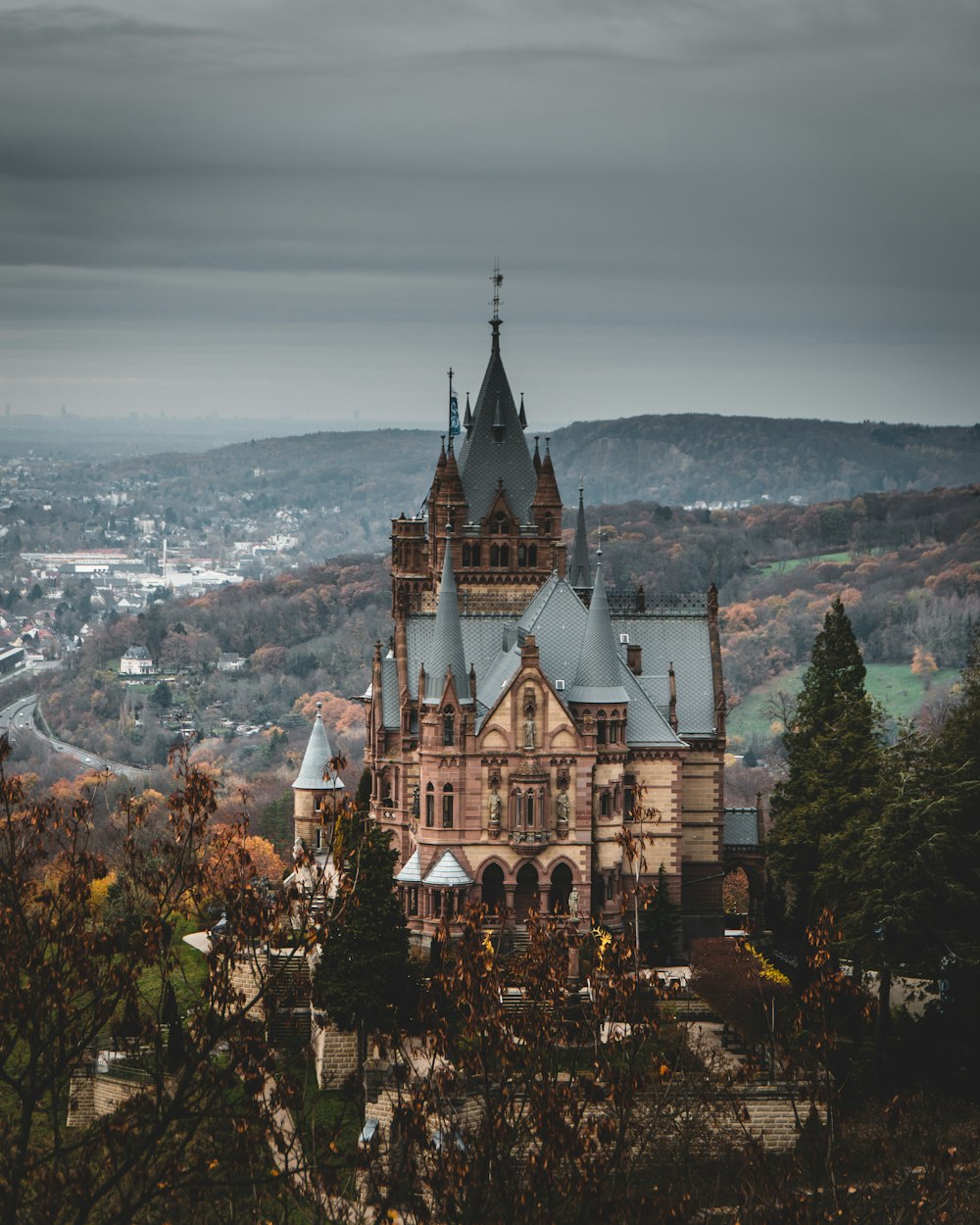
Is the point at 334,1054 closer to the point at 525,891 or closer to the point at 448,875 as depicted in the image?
the point at 448,875

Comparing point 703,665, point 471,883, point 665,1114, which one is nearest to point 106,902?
point 471,883

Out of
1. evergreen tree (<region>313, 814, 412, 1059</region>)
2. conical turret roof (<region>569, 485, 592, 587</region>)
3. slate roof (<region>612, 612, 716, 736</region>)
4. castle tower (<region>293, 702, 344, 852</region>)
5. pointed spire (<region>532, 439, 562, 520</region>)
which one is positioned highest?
pointed spire (<region>532, 439, 562, 520</region>)

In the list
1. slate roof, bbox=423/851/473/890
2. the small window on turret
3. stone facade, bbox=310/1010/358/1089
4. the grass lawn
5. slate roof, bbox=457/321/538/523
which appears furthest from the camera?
the grass lawn

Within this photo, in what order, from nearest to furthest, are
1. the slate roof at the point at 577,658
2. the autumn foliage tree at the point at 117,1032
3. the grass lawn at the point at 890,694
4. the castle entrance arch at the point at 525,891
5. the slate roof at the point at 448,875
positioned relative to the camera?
1. the autumn foliage tree at the point at 117,1032
2. the slate roof at the point at 448,875
3. the castle entrance arch at the point at 525,891
4. the slate roof at the point at 577,658
5. the grass lawn at the point at 890,694

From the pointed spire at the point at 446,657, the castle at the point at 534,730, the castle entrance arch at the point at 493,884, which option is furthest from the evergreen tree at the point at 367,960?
the pointed spire at the point at 446,657

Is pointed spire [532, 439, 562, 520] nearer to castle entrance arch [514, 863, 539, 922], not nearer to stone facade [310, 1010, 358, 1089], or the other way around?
castle entrance arch [514, 863, 539, 922]

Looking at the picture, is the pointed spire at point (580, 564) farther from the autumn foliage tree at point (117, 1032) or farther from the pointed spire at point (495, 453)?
the autumn foliage tree at point (117, 1032)

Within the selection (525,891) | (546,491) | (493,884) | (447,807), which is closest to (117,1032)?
(447,807)

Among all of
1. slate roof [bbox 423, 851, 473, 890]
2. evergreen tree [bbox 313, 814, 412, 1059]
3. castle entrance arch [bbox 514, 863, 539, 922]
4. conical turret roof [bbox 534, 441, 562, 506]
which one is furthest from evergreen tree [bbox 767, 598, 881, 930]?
evergreen tree [bbox 313, 814, 412, 1059]
